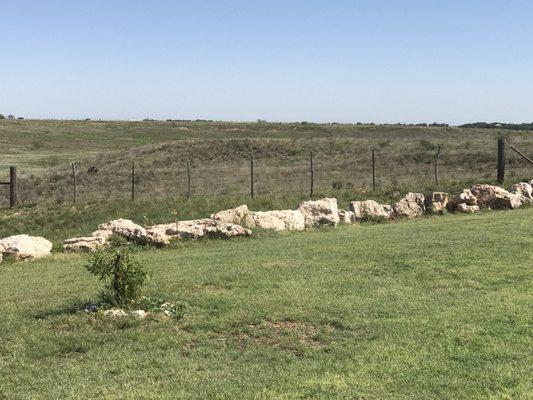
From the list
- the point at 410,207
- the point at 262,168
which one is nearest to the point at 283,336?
the point at 410,207

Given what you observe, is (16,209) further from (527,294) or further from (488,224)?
(527,294)

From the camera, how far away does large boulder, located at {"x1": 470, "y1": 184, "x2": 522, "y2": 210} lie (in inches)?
872

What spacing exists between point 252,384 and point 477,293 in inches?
200

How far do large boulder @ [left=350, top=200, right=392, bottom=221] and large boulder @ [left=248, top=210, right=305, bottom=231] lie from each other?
2212 mm

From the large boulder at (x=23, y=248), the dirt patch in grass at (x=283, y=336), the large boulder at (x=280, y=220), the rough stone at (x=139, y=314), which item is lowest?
the large boulder at (x=23, y=248)

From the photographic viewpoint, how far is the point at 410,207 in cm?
2212

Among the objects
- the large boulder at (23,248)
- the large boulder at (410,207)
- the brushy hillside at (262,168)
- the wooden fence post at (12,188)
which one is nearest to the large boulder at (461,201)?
the large boulder at (410,207)

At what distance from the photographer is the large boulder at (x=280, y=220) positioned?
64.8 feet

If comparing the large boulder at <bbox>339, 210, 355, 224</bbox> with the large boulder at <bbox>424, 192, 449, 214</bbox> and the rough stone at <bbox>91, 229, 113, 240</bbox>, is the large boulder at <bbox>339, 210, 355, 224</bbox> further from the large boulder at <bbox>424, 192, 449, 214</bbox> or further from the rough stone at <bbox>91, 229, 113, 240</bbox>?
the rough stone at <bbox>91, 229, 113, 240</bbox>

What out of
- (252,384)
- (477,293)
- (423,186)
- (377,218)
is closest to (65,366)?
(252,384)

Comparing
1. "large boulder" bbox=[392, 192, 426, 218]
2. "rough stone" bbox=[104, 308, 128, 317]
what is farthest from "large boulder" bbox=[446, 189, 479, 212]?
"rough stone" bbox=[104, 308, 128, 317]

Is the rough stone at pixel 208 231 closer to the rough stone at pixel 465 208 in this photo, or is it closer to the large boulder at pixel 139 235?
the large boulder at pixel 139 235

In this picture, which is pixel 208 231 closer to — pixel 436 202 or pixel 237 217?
pixel 237 217

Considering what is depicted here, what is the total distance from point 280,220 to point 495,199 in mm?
8345
